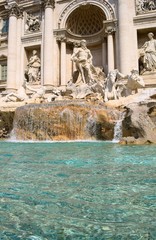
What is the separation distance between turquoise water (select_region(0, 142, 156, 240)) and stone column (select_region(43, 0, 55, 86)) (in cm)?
1435

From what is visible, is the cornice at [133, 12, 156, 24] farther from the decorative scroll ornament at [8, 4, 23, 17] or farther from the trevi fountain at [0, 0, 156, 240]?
the decorative scroll ornament at [8, 4, 23, 17]

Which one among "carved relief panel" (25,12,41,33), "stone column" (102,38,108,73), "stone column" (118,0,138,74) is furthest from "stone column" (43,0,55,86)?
"stone column" (118,0,138,74)

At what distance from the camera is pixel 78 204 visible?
5.33 ft

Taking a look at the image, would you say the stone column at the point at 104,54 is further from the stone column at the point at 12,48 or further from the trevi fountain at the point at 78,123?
the stone column at the point at 12,48

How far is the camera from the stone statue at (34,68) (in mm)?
17734

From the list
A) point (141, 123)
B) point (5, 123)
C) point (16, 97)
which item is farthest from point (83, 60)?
point (141, 123)

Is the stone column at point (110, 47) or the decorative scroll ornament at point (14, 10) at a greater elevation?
the decorative scroll ornament at point (14, 10)

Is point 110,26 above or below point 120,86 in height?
above

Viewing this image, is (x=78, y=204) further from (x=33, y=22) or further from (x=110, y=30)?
(x=33, y=22)

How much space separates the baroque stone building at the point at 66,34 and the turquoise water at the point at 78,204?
13.2 meters

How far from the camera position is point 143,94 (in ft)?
33.2

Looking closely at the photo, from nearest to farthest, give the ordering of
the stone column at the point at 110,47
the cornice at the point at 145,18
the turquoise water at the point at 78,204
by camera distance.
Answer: the turquoise water at the point at 78,204 → the cornice at the point at 145,18 → the stone column at the point at 110,47

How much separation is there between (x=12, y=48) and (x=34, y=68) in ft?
7.80

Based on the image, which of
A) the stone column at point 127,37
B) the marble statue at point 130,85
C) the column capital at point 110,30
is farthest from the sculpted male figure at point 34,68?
the marble statue at point 130,85
